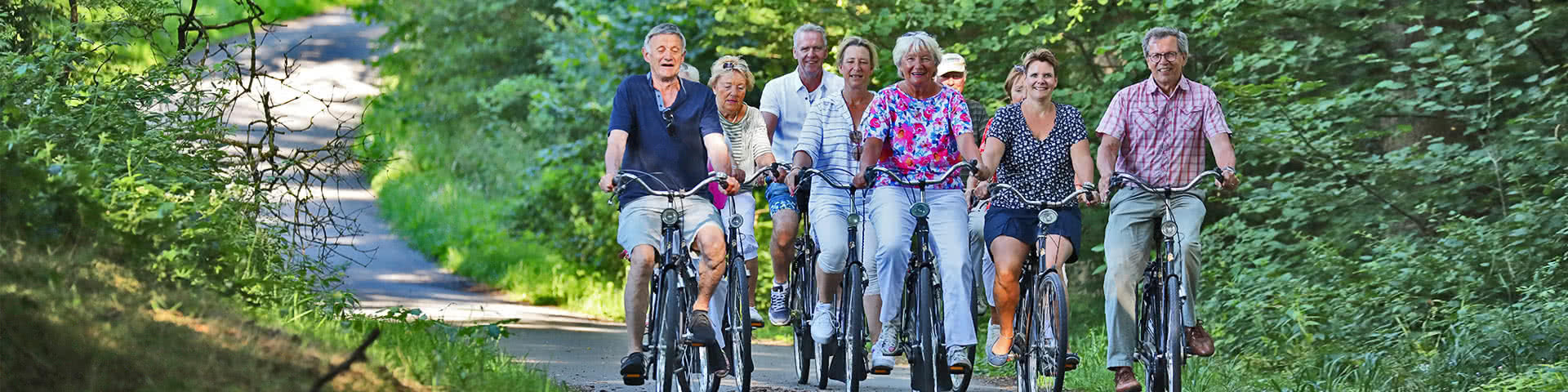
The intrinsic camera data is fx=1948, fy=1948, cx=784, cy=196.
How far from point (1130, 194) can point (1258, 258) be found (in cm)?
419

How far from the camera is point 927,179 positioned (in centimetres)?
912

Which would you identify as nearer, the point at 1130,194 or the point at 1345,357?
the point at 1130,194

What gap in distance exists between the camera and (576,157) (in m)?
19.5

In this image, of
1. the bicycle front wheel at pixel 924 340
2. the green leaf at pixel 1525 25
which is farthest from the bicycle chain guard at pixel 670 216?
the green leaf at pixel 1525 25

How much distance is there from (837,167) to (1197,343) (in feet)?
6.76

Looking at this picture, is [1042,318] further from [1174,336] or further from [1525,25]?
[1525,25]

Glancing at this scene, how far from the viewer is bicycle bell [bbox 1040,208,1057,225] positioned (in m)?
8.81

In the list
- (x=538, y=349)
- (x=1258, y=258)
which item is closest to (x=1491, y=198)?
(x=1258, y=258)

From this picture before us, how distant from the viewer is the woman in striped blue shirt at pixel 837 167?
944 centimetres

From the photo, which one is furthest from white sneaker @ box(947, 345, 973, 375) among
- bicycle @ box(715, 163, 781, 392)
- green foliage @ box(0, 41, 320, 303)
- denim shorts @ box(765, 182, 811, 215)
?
green foliage @ box(0, 41, 320, 303)

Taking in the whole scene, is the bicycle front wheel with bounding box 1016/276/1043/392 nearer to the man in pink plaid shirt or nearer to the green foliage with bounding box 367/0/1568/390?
the man in pink plaid shirt

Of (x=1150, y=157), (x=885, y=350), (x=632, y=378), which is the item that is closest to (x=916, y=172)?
(x=885, y=350)

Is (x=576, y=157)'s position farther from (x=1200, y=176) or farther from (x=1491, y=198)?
(x=1200, y=176)

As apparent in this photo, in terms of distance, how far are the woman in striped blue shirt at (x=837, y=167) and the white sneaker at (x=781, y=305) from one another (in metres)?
0.99
